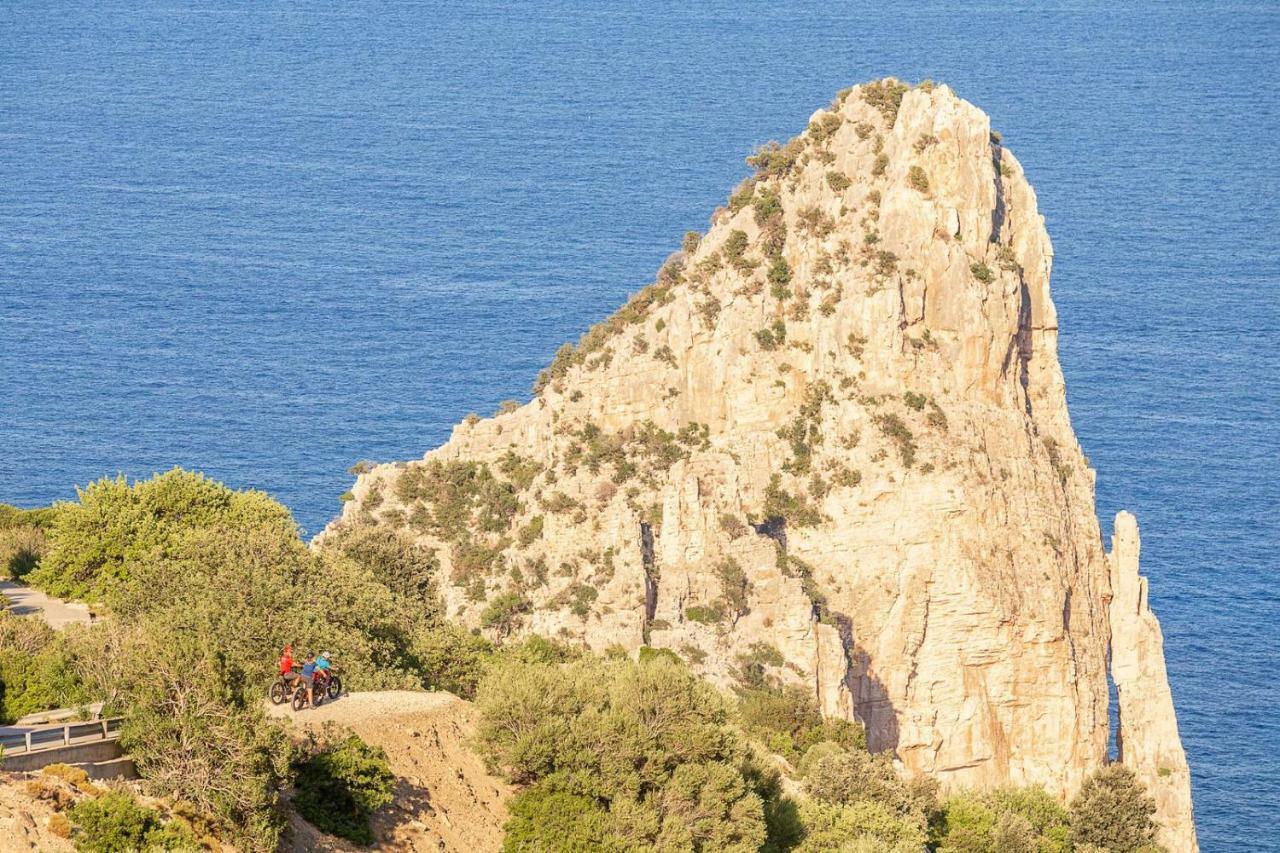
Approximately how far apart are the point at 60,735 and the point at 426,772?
32.3 ft

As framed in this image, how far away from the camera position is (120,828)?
4766cm

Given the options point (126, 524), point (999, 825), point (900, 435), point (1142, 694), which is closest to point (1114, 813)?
point (1142, 694)

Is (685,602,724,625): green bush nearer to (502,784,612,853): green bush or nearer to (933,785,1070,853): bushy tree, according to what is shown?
(933,785,1070,853): bushy tree

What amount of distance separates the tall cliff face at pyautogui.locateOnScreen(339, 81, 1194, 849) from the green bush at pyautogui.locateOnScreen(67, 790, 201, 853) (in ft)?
153

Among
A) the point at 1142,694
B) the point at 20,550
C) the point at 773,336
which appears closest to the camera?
the point at 20,550

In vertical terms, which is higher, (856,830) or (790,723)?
(790,723)

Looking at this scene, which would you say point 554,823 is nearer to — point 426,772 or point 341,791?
point 426,772

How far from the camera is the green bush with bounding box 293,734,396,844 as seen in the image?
175 ft

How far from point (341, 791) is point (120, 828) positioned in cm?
710

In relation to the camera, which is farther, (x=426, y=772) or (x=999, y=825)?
(x=999, y=825)

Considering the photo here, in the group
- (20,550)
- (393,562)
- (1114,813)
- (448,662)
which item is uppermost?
(393,562)

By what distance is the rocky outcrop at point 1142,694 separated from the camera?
341 ft

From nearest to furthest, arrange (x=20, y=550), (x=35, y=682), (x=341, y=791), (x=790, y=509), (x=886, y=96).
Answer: (x=341, y=791) < (x=35, y=682) < (x=20, y=550) < (x=790, y=509) < (x=886, y=96)

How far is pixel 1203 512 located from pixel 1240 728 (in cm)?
3382
